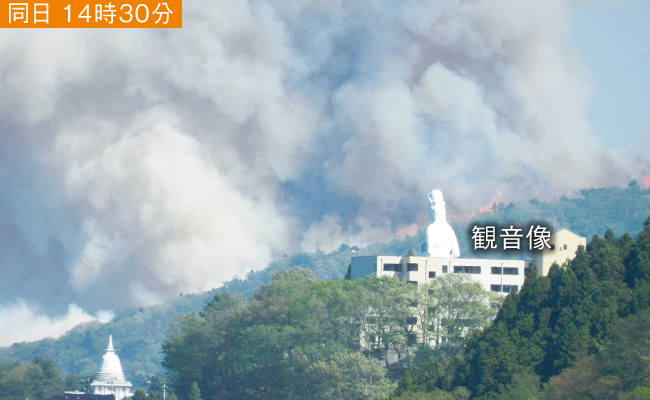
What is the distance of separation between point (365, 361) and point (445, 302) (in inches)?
307

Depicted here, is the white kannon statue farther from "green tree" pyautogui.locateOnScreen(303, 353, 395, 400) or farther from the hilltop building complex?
"green tree" pyautogui.locateOnScreen(303, 353, 395, 400)

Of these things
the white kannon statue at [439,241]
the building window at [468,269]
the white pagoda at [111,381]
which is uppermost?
the white kannon statue at [439,241]

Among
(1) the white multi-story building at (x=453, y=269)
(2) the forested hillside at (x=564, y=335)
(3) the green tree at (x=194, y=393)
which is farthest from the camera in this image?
(1) the white multi-story building at (x=453, y=269)

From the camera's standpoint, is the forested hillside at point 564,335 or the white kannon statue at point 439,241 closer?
the forested hillside at point 564,335

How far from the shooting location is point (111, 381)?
14025cm

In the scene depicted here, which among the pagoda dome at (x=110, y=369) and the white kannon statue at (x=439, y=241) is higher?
the white kannon statue at (x=439, y=241)

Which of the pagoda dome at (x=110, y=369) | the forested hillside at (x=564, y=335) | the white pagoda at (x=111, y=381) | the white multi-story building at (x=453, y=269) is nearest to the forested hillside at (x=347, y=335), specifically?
the forested hillside at (x=564, y=335)

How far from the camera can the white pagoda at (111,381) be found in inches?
5453

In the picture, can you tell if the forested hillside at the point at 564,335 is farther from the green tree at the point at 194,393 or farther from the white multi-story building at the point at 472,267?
the white multi-story building at the point at 472,267

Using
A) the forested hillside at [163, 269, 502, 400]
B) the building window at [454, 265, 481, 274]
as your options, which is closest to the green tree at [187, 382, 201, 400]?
the forested hillside at [163, 269, 502, 400]

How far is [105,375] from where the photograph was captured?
141875 mm

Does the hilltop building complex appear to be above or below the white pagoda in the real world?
above

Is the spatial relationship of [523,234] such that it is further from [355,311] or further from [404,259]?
[404,259]

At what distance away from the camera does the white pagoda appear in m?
138
